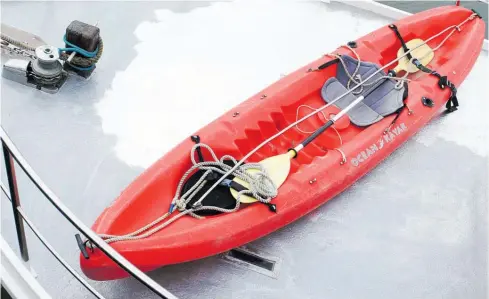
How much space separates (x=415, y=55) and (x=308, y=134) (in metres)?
0.94

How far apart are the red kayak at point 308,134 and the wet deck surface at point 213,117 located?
179 millimetres

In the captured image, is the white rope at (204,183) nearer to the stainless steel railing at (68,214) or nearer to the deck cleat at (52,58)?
the stainless steel railing at (68,214)

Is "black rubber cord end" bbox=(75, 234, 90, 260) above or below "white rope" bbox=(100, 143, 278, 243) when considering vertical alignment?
below

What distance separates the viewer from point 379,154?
296 centimetres

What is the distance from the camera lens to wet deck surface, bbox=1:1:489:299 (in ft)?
8.64

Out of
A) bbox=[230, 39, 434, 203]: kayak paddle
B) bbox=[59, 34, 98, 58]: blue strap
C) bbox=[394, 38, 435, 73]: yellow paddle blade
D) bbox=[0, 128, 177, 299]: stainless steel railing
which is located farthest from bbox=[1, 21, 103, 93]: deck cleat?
bbox=[394, 38, 435, 73]: yellow paddle blade

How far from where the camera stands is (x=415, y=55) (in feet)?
11.4

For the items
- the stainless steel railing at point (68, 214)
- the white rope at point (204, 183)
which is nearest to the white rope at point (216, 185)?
the white rope at point (204, 183)

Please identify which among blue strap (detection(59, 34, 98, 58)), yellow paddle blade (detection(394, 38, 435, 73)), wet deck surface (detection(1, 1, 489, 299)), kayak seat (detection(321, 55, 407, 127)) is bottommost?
wet deck surface (detection(1, 1, 489, 299))

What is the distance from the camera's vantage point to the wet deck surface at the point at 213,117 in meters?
2.63

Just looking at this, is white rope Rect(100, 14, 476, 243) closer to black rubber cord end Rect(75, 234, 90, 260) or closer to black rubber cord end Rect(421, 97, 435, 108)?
black rubber cord end Rect(75, 234, 90, 260)

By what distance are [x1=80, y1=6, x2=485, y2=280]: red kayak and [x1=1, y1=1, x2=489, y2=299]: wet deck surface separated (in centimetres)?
18

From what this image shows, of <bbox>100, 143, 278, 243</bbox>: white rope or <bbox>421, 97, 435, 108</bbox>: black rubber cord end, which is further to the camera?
<bbox>421, 97, 435, 108</bbox>: black rubber cord end

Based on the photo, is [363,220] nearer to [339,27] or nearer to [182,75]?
[182,75]
